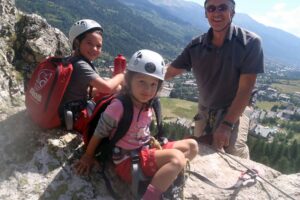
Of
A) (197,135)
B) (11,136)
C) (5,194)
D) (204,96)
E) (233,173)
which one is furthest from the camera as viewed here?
(197,135)

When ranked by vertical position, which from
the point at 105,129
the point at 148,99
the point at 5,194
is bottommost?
the point at 5,194

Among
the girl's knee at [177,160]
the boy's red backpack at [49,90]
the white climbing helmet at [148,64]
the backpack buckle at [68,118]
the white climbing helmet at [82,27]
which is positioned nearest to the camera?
the girl's knee at [177,160]

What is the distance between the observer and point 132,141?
599 centimetres

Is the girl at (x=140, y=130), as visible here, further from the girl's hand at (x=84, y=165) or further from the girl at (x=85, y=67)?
the girl at (x=85, y=67)

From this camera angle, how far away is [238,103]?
778 cm

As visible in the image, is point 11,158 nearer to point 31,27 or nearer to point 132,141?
point 132,141

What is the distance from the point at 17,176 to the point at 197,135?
4.93 metres

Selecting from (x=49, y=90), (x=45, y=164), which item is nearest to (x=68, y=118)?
(x=49, y=90)

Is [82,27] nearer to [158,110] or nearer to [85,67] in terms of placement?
[85,67]

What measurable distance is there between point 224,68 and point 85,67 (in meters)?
3.03

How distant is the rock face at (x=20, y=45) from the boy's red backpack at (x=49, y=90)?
217 centimetres

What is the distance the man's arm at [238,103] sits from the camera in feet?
25.4

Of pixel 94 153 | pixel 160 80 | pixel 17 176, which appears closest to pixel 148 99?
pixel 160 80

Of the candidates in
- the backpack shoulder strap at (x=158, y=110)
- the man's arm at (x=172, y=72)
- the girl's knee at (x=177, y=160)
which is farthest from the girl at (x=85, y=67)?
the man's arm at (x=172, y=72)
